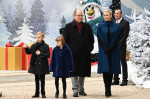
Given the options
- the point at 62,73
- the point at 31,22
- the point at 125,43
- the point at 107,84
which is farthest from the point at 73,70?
the point at 31,22

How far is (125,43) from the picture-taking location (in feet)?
37.2

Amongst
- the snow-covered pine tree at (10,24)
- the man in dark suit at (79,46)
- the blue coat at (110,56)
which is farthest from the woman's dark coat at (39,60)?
the snow-covered pine tree at (10,24)

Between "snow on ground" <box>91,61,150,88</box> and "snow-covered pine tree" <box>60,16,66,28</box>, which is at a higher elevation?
"snow-covered pine tree" <box>60,16,66,28</box>

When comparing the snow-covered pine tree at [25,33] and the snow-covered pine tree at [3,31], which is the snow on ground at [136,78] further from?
the snow-covered pine tree at [3,31]

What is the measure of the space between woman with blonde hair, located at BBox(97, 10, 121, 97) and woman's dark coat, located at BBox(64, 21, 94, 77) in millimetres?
352

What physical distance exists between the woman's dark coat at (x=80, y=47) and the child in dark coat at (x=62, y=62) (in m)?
0.51

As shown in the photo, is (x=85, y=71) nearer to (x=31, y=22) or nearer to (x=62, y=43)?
(x=62, y=43)

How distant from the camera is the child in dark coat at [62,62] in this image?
8359mm

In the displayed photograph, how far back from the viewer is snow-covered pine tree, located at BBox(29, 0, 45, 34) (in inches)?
939

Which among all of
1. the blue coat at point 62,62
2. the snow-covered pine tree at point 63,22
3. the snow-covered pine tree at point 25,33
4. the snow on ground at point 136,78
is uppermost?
the snow-covered pine tree at point 63,22

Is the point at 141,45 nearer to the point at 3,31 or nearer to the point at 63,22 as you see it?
the point at 63,22

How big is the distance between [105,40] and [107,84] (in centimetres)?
94

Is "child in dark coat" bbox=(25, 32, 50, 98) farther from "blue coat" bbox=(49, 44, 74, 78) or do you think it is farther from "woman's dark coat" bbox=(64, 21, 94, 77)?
"woman's dark coat" bbox=(64, 21, 94, 77)

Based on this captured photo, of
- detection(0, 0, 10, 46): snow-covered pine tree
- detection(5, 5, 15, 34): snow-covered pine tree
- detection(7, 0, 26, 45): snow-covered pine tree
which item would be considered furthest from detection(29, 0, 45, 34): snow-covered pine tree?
detection(0, 0, 10, 46): snow-covered pine tree
